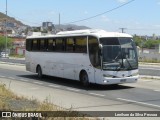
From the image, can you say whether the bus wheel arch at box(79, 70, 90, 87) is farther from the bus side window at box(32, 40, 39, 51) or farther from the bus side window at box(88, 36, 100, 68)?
the bus side window at box(32, 40, 39, 51)

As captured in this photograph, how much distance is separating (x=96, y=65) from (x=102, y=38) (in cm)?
128

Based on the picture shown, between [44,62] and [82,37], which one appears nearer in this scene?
[82,37]

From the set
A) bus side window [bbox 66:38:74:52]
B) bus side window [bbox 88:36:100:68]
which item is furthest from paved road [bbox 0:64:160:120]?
bus side window [bbox 66:38:74:52]

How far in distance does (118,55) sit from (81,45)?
245cm

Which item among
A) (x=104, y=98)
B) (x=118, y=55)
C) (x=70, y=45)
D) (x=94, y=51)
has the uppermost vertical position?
(x=70, y=45)

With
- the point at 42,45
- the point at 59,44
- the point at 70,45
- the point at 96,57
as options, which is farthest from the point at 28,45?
the point at 96,57

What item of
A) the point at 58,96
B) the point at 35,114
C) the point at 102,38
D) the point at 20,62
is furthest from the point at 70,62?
the point at 20,62

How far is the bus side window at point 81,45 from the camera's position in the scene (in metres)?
20.2

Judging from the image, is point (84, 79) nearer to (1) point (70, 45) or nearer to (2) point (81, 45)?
(2) point (81, 45)

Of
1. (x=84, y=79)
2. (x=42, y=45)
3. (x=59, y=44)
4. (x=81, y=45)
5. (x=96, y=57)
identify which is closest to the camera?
(x=96, y=57)

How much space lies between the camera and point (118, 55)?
1889 centimetres

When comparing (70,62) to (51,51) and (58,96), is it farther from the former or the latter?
(58,96)

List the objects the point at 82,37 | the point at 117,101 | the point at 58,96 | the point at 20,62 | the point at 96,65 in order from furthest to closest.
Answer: the point at 20,62 → the point at 82,37 → the point at 96,65 → the point at 58,96 → the point at 117,101

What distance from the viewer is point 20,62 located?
1848 inches
